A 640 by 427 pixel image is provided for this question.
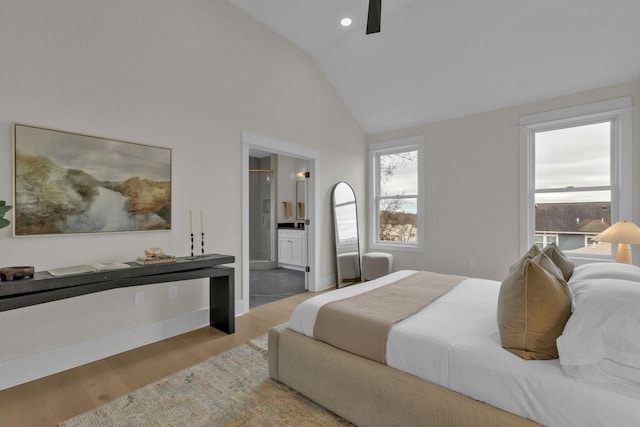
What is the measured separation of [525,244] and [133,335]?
4.62m

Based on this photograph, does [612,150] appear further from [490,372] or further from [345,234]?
[490,372]

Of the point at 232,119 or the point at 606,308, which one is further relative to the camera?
the point at 232,119

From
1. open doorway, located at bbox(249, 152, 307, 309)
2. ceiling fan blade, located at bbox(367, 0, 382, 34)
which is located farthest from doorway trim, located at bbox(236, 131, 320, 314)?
ceiling fan blade, located at bbox(367, 0, 382, 34)

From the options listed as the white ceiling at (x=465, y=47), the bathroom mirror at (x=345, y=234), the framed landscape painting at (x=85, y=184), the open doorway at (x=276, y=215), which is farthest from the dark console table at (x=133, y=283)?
the white ceiling at (x=465, y=47)

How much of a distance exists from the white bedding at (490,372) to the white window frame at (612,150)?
8.97 ft

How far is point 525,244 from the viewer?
3.96m

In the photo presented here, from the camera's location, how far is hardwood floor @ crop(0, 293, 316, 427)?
180 cm

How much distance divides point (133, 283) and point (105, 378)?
677 mm

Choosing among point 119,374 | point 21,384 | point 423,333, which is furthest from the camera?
point 119,374

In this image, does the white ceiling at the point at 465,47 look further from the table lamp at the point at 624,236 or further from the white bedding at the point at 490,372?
the white bedding at the point at 490,372

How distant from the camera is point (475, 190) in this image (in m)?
4.37

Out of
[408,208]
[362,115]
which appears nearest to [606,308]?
[408,208]

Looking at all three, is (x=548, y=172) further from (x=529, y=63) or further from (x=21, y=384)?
(x=21, y=384)

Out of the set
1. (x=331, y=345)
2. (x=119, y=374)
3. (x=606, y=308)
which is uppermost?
(x=606, y=308)
